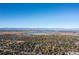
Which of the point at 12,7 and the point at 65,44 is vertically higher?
the point at 12,7

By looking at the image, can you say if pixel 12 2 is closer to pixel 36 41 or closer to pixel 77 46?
pixel 36 41

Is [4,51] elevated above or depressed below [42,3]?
below

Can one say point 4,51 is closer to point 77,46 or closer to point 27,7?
point 27,7

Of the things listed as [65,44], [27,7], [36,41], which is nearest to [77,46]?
[65,44]

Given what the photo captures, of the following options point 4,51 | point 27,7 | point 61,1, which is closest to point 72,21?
point 61,1
